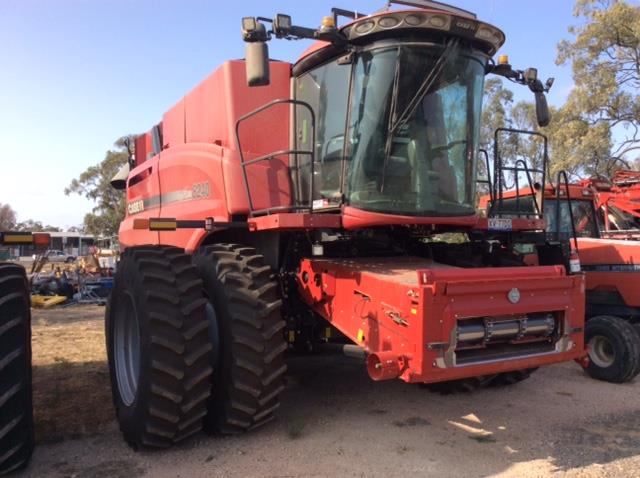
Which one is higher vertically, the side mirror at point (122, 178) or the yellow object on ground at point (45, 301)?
the side mirror at point (122, 178)

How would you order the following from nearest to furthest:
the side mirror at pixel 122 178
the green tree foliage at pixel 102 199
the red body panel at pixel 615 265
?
the red body panel at pixel 615 265
the side mirror at pixel 122 178
the green tree foliage at pixel 102 199

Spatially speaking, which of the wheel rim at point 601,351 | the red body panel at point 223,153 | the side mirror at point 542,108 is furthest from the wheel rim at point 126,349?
the wheel rim at point 601,351

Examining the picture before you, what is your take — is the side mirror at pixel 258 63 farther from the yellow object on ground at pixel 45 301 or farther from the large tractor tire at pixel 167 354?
the yellow object on ground at pixel 45 301

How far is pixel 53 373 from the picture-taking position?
270 inches

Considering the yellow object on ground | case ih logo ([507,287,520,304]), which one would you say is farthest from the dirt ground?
the yellow object on ground

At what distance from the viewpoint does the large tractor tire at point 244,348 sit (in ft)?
14.0

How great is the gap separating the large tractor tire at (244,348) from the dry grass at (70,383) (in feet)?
4.16

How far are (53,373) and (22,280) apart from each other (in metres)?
3.13

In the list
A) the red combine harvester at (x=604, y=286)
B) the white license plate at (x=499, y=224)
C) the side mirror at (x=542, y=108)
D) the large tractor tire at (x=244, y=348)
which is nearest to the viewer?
the large tractor tire at (x=244, y=348)

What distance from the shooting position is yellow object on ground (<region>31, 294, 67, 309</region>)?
1625cm

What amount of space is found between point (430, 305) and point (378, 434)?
A: 4.96ft

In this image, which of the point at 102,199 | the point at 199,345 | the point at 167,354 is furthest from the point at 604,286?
the point at 102,199

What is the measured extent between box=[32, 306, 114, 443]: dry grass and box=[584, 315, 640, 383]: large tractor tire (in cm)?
507

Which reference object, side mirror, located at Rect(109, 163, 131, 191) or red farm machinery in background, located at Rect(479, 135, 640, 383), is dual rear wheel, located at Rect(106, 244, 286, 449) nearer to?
red farm machinery in background, located at Rect(479, 135, 640, 383)
